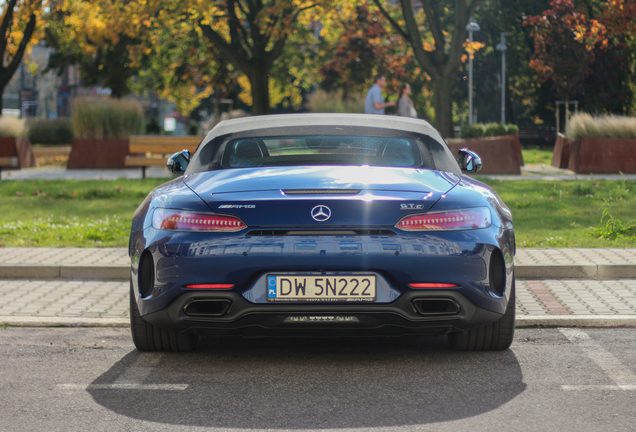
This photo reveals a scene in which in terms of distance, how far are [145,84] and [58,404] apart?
41992mm

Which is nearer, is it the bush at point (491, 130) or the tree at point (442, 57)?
the bush at point (491, 130)

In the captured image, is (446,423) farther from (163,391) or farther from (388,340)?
(388,340)

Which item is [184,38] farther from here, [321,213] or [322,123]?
[321,213]

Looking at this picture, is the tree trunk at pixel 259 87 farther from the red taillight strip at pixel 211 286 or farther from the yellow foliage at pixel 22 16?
the red taillight strip at pixel 211 286

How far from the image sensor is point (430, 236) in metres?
4.55

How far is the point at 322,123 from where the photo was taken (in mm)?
5578

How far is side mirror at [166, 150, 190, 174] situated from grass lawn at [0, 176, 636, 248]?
3277mm

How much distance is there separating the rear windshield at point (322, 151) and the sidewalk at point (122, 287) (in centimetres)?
155

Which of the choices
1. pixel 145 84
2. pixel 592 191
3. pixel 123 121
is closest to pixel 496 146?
pixel 592 191

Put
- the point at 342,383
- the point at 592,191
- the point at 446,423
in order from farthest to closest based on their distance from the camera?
the point at 592,191 → the point at 342,383 → the point at 446,423

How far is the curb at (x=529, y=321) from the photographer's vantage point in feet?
20.0

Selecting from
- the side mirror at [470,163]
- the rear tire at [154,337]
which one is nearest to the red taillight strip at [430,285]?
the rear tire at [154,337]

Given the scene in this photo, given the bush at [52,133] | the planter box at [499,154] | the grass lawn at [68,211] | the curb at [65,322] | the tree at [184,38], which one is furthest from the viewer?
the bush at [52,133]

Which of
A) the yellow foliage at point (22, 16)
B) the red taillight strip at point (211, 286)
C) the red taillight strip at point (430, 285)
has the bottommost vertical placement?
the red taillight strip at point (430, 285)
